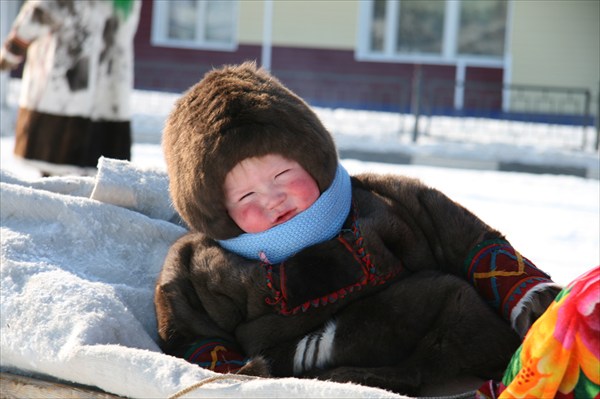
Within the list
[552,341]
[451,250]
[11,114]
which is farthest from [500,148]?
[552,341]

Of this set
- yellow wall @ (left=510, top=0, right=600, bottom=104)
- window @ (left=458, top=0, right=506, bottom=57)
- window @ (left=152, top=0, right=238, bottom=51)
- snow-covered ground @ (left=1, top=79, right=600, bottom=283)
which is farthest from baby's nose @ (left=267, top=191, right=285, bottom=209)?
window @ (left=152, top=0, right=238, bottom=51)

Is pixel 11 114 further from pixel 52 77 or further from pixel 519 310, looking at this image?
pixel 519 310

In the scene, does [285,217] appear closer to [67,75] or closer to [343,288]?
[343,288]

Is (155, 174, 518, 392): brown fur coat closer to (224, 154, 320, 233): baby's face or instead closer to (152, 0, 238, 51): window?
(224, 154, 320, 233): baby's face

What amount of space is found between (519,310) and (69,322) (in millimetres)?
930

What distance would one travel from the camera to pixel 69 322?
6.36 feet

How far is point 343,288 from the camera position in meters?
1.88

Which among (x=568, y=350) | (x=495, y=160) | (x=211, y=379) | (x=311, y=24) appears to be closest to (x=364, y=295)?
(x=211, y=379)

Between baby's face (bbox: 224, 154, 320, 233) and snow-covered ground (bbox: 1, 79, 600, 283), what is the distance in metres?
1.06

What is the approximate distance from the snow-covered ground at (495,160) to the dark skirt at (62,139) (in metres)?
0.23

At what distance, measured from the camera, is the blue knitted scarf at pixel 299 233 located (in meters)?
1.90

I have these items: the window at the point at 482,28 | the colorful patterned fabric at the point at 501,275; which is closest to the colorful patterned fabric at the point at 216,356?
the colorful patterned fabric at the point at 501,275

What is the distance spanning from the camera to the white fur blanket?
1.66m

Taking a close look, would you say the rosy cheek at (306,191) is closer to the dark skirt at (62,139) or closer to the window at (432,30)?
the dark skirt at (62,139)
